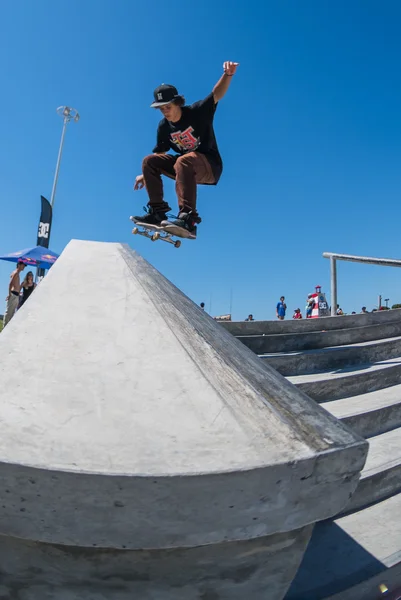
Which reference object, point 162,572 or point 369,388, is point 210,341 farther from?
point 369,388

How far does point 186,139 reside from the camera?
4.60 meters

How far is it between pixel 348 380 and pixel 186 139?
11.3 feet

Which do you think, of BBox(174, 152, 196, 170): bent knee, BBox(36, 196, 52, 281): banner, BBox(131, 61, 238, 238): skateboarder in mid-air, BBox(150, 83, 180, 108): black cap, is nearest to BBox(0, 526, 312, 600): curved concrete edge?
BBox(131, 61, 238, 238): skateboarder in mid-air

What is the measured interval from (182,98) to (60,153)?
21987mm

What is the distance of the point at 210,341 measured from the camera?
152 cm

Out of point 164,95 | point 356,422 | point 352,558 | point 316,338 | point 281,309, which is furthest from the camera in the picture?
point 281,309

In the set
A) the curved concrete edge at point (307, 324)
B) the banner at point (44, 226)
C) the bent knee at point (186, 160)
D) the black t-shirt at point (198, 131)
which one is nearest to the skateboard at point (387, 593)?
the curved concrete edge at point (307, 324)

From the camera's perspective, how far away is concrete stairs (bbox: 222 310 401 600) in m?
1.62

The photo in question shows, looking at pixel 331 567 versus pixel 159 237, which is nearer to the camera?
pixel 331 567

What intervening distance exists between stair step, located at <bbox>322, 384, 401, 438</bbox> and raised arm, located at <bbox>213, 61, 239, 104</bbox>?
3667mm

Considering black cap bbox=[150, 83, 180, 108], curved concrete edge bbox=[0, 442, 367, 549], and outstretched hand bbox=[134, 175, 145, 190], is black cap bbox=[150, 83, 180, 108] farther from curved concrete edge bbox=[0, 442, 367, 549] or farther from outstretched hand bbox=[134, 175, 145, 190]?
curved concrete edge bbox=[0, 442, 367, 549]

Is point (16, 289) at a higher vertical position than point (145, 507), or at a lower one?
higher

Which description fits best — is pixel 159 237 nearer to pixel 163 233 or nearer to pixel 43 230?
pixel 163 233

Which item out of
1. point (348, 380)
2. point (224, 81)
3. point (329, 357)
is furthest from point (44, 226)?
point (348, 380)
